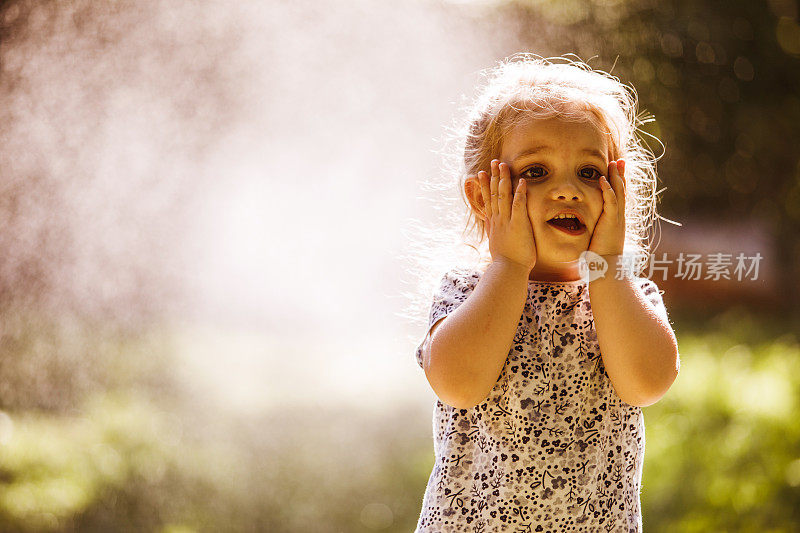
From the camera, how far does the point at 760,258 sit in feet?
7.43

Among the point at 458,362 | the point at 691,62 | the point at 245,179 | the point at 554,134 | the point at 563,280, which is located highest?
the point at 691,62

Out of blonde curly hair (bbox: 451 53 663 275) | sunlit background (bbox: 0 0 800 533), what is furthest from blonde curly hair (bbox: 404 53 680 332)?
sunlit background (bbox: 0 0 800 533)

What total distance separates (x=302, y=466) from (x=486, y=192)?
1061 mm

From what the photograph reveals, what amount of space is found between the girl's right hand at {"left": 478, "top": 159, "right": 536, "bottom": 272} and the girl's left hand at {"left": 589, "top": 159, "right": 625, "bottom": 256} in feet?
0.22

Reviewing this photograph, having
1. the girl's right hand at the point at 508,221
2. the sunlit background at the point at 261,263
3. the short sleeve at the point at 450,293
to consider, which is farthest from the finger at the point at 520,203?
the sunlit background at the point at 261,263

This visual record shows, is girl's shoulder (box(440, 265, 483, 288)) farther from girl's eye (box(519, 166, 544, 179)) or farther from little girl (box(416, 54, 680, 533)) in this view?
girl's eye (box(519, 166, 544, 179))

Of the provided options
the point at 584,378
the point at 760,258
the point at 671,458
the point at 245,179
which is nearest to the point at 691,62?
the point at 760,258

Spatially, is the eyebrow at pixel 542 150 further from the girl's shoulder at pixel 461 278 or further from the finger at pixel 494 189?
the girl's shoulder at pixel 461 278

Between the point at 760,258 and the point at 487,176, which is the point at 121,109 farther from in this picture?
the point at 760,258

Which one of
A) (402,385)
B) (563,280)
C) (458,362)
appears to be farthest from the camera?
(402,385)

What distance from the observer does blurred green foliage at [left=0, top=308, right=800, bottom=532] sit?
5.24ft

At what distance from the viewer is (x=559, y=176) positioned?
818 millimetres

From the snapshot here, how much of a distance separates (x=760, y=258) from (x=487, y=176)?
66.7 inches

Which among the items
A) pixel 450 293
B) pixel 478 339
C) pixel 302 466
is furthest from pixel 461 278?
pixel 302 466
